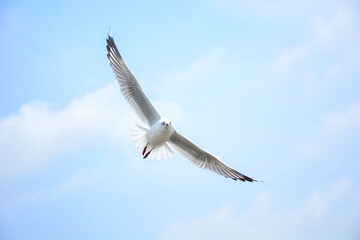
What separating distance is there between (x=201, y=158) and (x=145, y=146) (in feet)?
3.66

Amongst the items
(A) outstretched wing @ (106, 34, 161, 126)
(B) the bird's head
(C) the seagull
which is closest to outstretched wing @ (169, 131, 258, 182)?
(C) the seagull

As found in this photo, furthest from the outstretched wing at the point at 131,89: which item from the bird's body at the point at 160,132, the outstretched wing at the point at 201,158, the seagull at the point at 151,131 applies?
the outstretched wing at the point at 201,158

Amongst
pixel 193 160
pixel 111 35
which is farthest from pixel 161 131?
pixel 111 35

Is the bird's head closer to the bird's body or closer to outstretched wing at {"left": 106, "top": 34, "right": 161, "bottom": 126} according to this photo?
the bird's body

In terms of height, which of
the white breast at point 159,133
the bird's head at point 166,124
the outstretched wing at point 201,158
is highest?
the outstretched wing at point 201,158

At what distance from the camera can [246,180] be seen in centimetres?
1102

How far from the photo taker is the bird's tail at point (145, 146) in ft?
34.0

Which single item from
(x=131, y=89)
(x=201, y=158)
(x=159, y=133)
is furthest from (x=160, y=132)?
(x=201, y=158)

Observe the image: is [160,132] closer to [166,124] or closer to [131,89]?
[166,124]

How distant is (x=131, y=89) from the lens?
10.2 metres

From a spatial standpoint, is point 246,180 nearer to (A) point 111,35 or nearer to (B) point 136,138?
(B) point 136,138

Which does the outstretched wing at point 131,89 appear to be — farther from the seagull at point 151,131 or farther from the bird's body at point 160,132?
the bird's body at point 160,132

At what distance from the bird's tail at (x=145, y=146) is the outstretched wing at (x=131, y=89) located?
198mm

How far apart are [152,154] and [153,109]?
2.94 feet
